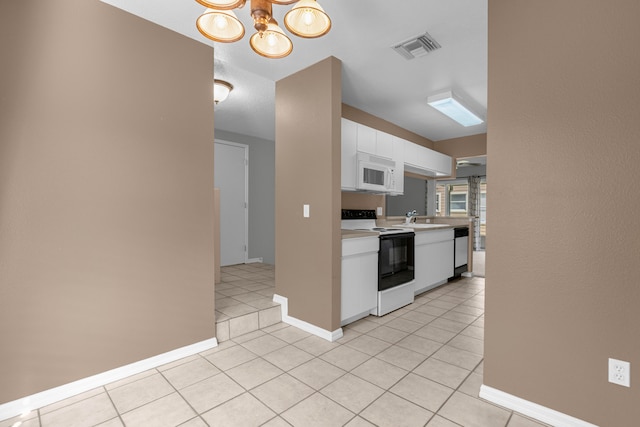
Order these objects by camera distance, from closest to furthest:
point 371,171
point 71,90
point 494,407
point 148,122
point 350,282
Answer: point 494,407
point 71,90
point 148,122
point 350,282
point 371,171

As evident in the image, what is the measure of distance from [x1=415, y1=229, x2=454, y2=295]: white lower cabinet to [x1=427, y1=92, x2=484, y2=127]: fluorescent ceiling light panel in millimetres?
1603

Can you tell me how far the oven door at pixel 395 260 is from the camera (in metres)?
3.18

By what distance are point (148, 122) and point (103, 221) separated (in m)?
0.78

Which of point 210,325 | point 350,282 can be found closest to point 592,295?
point 350,282

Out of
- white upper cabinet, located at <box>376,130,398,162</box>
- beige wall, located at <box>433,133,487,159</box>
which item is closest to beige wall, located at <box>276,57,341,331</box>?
white upper cabinet, located at <box>376,130,398,162</box>

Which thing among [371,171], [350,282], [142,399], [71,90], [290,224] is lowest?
[142,399]

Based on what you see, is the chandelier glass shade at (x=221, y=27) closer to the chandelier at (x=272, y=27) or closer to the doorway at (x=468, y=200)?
the chandelier at (x=272, y=27)

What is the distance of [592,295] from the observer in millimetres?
1516

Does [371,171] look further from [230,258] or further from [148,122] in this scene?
[230,258]

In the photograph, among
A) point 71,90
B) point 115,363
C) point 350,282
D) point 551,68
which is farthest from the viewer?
point 350,282

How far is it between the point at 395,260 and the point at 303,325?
4.11ft

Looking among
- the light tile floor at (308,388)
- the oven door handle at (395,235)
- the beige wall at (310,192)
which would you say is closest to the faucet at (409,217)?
the oven door handle at (395,235)

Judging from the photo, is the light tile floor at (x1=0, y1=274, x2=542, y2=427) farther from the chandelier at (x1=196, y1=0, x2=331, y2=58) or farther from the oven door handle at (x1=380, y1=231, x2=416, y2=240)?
the chandelier at (x1=196, y1=0, x2=331, y2=58)

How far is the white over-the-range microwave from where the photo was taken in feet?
11.0
